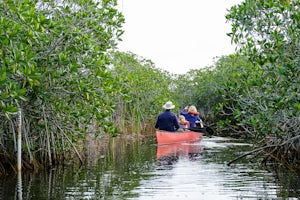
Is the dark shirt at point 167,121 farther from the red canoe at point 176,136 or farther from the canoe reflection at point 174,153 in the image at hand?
the canoe reflection at point 174,153

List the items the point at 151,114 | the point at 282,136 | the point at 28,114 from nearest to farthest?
the point at 282,136, the point at 28,114, the point at 151,114

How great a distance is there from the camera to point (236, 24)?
28.2 feet

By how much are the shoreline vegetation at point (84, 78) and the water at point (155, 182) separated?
1.62ft

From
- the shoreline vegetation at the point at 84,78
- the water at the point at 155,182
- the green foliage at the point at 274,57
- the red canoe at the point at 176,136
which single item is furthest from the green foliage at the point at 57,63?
the red canoe at the point at 176,136

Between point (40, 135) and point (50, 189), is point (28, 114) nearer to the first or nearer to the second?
point (40, 135)

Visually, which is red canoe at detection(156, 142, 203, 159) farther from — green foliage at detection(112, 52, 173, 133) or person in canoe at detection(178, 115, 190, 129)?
green foliage at detection(112, 52, 173, 133)

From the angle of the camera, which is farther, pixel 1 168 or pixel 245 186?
pixel 1 168

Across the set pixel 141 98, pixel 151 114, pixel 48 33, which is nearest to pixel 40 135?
pixel 48 33

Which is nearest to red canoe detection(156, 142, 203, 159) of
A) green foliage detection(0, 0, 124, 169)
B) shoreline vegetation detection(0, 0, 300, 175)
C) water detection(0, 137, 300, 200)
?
water detection(0, 137, 300, 200)

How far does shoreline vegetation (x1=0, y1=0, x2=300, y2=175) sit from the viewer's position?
692 cm

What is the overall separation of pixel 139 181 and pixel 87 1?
12.0 ft

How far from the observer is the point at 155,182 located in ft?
26.2

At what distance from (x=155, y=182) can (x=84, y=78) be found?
214 centimetres

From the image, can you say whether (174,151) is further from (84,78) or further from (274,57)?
(274,57)
